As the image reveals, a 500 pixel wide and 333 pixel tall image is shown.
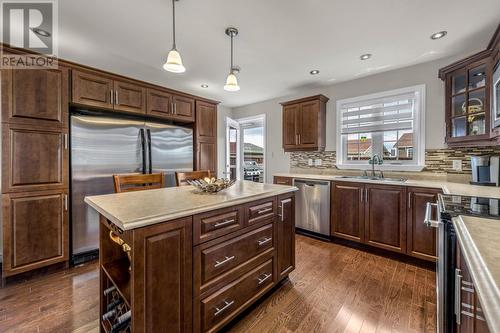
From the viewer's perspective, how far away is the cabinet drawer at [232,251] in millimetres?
1311

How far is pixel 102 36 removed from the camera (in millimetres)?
2123

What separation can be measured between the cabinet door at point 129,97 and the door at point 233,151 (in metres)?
Result: 2.01

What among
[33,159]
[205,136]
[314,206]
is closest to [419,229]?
[314,206]

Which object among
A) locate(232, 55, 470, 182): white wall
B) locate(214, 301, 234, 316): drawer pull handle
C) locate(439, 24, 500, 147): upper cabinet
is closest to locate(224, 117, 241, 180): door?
locate(232, 55, 470, 182): white wall

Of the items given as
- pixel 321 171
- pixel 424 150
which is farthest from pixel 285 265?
pixel 424 150

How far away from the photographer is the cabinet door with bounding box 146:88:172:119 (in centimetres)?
309

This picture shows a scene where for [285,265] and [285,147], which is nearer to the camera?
[285,265]

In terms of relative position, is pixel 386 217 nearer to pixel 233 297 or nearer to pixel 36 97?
pixel 233 297

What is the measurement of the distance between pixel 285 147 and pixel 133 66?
8.66 feet

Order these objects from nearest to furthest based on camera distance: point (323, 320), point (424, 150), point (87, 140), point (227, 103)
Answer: point (323, 320), point (87, 140), point (424, 150), point (227, 103)

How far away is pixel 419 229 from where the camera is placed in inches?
94.0

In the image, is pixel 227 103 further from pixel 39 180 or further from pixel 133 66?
pixel 39 180

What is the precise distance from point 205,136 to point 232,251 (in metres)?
2.66

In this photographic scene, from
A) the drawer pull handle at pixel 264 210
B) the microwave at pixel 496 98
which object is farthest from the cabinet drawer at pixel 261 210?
the microwave at pixel 496 98
